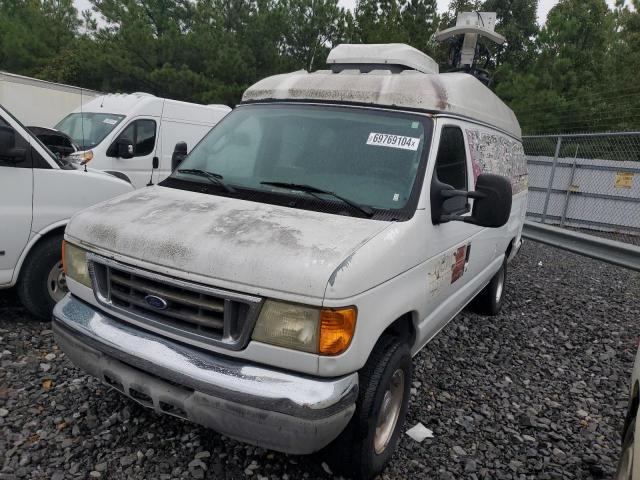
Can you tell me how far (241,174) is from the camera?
3229mm

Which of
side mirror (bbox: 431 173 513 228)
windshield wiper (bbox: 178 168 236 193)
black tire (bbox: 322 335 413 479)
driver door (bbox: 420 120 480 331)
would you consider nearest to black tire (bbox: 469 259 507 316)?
driver door (bbox: 420 120 480 331)

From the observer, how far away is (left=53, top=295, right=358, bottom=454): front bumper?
7.02 ft

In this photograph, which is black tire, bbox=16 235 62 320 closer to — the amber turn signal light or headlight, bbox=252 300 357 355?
headlight, bbox=252 300 357 355

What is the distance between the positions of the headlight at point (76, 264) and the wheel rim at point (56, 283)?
1.48 metres

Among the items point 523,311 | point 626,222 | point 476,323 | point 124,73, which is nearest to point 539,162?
point 626,222

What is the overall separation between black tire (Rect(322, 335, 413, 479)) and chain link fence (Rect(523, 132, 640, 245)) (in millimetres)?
9018

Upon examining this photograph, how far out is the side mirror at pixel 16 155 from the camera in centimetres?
380

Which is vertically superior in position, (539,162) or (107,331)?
(539,162)

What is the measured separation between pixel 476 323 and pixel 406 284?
3043 mm

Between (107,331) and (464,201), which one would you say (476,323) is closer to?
Answer: (464,201)

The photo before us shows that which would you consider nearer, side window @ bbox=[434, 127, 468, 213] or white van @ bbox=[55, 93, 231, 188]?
side window @ bbox=[434, 127, 468, 213]

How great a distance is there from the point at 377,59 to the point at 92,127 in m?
7.27

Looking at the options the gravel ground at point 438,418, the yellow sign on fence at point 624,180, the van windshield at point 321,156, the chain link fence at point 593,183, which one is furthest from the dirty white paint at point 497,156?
the yellow sign on fence at point 624,180

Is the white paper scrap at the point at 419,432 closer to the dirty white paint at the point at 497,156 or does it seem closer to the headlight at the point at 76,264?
the dirty white paint at the point at 497,156
